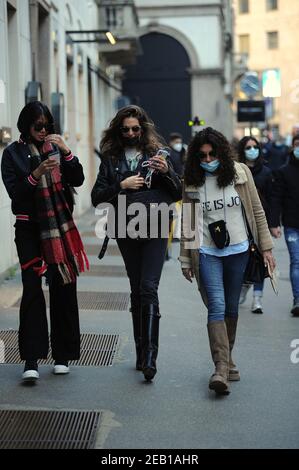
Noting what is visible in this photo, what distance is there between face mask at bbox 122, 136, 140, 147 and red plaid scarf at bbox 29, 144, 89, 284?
507 millimetres

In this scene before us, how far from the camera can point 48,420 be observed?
595cm

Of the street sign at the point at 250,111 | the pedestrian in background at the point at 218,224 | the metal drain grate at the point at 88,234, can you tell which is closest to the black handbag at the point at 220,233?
the pedestrian in background at the point at 218,224

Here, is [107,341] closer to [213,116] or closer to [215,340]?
[215,340]

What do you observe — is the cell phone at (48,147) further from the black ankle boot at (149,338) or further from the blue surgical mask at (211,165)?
the black ankle boot at (149,338)

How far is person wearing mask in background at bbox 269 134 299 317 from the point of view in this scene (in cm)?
1044

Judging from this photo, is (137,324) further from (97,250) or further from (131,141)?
(97,250)

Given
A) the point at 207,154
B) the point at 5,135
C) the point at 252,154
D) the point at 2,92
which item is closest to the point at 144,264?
the point at 207,154

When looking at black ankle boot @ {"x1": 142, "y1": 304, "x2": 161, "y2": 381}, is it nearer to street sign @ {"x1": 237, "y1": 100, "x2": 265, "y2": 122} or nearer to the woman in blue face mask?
the woman in blue face mask

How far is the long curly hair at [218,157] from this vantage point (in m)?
6.72

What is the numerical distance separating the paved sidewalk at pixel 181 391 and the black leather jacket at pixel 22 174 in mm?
1248

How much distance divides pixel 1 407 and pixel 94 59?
22236mm

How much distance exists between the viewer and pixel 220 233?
22.0ft

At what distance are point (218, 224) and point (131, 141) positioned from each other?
88cm
